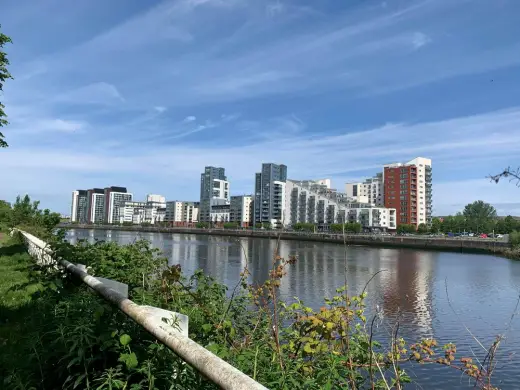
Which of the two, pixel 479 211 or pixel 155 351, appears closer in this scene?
pixel 155 351

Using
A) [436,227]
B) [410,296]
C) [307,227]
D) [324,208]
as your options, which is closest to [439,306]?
[410,296]

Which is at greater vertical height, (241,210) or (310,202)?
(310,202)

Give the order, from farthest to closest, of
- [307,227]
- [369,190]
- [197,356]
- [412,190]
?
[369,190], [307,227], [412,190], [197,356]

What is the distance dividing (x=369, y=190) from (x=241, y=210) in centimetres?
5671

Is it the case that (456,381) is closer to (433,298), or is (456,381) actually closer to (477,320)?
(477,320)

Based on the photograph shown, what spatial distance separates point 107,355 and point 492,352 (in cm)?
289

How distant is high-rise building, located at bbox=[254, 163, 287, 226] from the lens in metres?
171

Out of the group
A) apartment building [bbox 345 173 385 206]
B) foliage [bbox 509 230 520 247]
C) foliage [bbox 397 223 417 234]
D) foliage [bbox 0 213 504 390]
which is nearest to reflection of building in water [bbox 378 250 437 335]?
foliage [bbox 0 213 504 390]

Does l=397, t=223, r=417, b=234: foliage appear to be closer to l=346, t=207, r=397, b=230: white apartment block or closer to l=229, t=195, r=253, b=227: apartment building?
l=346, t=207, r=397, b=230: white apartment block

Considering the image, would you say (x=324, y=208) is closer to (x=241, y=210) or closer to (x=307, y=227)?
(x=307, y=227)

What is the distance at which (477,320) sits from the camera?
19.4 metres

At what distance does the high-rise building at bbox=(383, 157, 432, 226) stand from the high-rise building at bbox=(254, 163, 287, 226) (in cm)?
4538

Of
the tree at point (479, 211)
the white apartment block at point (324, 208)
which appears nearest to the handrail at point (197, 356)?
the white apartment block at point (324, 208)

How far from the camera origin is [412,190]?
451 feet
